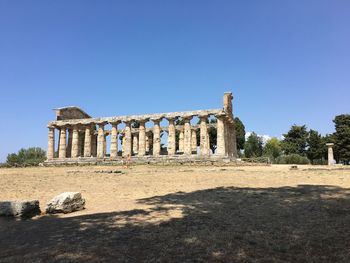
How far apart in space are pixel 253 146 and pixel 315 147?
16047 mm

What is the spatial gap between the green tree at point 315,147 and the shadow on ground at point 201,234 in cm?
5945

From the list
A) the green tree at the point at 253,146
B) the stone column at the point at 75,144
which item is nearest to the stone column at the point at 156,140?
the stone column at the point at 75,144

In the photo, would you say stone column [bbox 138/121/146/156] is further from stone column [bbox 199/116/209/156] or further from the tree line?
the tree line

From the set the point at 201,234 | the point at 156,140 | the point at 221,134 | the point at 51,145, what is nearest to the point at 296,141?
the point at 221,134

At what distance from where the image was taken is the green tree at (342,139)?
59281mm

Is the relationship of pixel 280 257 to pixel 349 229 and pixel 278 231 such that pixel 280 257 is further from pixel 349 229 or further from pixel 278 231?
pixel 349 229

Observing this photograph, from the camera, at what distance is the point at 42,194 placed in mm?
15031

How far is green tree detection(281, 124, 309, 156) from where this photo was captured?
69625mm

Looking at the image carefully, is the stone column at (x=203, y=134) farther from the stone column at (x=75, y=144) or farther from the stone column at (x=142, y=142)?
the stone column at (x=75, y=144)

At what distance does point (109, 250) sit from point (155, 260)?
1.12 metres

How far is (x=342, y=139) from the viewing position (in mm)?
60188

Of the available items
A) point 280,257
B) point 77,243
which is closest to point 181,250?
point 280,257

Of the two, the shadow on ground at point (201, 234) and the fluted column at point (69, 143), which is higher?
the fluted column at point (69, 143)

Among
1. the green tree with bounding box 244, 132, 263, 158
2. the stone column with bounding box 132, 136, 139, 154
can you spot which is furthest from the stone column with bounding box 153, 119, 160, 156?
the green tree with bounding box 244, 132, 263, 158
